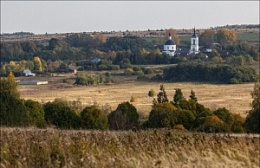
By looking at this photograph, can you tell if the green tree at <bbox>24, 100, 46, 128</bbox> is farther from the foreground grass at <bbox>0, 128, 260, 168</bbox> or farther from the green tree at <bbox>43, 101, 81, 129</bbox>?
the foreground grass at <bbox>0, 128, 260, 168</bbox>

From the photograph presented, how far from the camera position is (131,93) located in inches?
3386

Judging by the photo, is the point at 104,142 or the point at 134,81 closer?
the point at 104,142

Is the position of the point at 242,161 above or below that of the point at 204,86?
above

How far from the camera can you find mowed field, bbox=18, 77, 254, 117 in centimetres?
7258

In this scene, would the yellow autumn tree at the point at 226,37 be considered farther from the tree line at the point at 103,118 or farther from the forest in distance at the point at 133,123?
the tree line at the point at 103,118

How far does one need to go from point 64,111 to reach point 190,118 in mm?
7919

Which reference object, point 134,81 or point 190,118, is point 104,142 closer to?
point 190,118

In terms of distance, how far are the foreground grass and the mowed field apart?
52.0 meters

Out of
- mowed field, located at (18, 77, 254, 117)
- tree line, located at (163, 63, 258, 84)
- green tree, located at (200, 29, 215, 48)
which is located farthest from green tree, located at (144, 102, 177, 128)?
green tree, located at (200, 29, 215, 48)

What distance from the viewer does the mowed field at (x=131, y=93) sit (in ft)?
238

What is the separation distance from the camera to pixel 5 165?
9375 millimetres

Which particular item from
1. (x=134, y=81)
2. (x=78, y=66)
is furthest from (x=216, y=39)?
(x=134, y=81)

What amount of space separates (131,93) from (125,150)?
74.6 meters

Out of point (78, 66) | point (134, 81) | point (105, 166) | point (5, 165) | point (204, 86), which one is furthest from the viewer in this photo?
point (78, 66)
